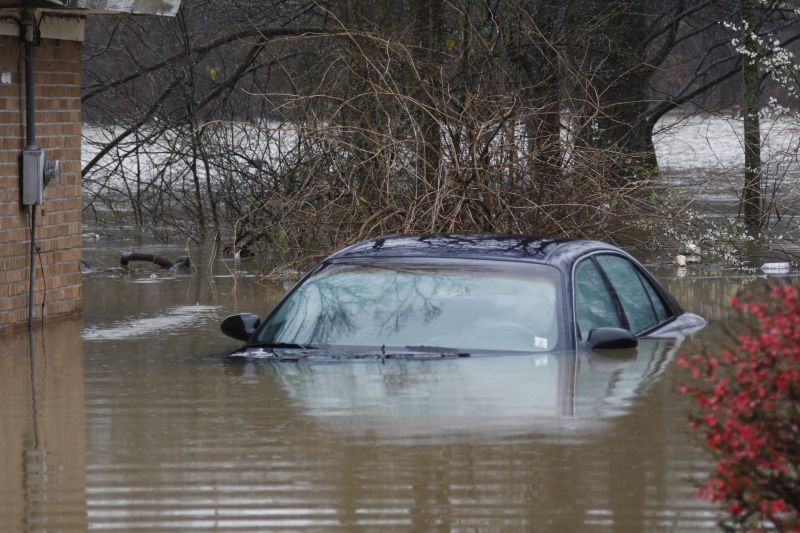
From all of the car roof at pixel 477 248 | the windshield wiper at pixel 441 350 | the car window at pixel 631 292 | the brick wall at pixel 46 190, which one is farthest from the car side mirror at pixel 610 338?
the brick wall at pixel 46 190

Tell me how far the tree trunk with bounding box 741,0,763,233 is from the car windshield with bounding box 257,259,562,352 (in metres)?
11.5

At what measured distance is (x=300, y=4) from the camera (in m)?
22.4

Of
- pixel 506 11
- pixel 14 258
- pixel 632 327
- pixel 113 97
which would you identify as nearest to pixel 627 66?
pixel 506 11

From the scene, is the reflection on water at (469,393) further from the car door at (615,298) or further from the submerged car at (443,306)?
the car door at (615,298)

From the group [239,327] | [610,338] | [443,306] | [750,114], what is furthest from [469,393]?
[750,114]

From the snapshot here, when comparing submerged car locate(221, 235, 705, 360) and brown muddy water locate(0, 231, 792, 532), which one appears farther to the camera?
submerged car locate(221, 235, 705, 360)

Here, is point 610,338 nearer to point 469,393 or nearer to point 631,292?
point 469,393

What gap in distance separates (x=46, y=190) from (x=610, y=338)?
19.3ft

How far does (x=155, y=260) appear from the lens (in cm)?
1636

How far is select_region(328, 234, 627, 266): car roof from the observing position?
831cm

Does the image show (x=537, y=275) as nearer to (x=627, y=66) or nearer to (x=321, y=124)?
(x=321, y=124)

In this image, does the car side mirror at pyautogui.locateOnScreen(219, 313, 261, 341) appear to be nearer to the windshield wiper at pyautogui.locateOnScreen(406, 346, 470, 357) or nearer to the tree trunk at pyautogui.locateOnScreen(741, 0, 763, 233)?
the windshield wiper at pyautogui.locateOnScreen(406, 346, 470, 357)

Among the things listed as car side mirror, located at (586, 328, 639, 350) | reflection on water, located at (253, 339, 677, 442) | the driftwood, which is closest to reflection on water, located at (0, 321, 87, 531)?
reflection on water, located at (253, 339, 677, 442)

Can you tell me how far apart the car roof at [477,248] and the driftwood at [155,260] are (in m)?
7.69
